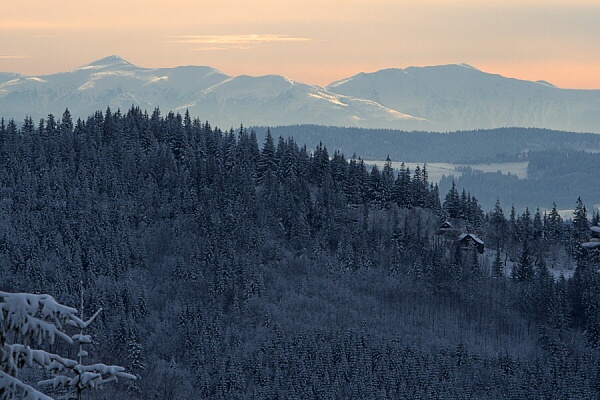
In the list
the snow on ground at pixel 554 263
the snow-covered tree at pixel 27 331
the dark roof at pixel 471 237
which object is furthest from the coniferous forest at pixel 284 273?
the snow-covered tree at pixel 27 331

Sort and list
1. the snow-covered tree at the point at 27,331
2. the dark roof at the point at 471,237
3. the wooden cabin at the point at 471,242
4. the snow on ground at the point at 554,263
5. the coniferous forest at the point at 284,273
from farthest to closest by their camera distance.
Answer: the wooden cabin at the point at 471,242 → the dark roof at the point at 471,237 → the snow on ground at the point at 554,263 → the coniferous forest at the point at 284,273 → the snow-covered tree at the point at 27,331

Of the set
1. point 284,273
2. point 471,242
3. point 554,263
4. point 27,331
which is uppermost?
point 27,331

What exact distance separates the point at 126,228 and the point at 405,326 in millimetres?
56483

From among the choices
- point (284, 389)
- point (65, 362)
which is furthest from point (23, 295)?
point (284, 389)

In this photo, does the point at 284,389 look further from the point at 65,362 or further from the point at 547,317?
the point at 65,362

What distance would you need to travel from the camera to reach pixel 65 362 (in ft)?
44.1

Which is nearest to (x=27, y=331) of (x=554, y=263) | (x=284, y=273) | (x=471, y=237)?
(x=284, y=273)

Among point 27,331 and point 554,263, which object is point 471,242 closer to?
point 554,263

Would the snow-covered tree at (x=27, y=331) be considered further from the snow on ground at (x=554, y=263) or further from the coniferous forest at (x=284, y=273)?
the snow on ground at (x=554, y=263)

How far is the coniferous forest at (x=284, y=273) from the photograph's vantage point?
5423 inches

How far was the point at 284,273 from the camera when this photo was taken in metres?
158

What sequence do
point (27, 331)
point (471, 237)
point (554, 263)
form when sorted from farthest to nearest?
1. point (554, 263)
2. point (471, 237)
3. point (27, 331)

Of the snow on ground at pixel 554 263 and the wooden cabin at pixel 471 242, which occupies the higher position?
the wooden cabin at pixel 471 242

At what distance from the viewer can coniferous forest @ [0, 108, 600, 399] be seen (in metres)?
138
